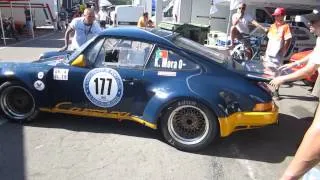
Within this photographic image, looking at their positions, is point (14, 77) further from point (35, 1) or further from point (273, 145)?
point (35, 1)

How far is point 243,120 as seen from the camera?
15.6 ft

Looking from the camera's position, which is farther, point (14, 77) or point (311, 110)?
point (311, 110)

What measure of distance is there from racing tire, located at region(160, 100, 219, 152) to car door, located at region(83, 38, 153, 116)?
0.41 metres

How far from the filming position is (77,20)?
24.3ft

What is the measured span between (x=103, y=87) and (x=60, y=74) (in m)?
0.64

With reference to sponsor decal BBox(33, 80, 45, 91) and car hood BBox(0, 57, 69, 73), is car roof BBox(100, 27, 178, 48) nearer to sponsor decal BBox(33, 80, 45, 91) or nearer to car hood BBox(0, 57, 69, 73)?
car hood BBox(0, 57, 69, 73)

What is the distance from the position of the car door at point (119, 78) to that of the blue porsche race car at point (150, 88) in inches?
0.5

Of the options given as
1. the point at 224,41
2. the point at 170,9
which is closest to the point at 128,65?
the point at 224,41

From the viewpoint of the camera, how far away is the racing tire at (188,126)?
4.75m

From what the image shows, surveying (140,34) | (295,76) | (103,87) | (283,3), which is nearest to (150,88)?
(103,87)

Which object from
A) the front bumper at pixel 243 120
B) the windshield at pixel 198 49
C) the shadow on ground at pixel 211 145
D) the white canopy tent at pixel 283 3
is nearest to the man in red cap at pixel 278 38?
the shadow on ground at pixel 211 145

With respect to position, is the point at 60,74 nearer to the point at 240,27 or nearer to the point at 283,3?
the point at 240,27

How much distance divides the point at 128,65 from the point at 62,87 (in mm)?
937

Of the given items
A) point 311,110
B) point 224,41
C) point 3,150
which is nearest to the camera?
point 3,150
